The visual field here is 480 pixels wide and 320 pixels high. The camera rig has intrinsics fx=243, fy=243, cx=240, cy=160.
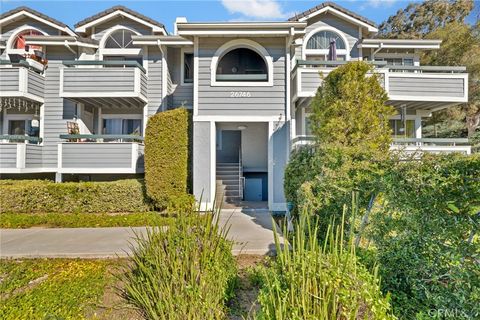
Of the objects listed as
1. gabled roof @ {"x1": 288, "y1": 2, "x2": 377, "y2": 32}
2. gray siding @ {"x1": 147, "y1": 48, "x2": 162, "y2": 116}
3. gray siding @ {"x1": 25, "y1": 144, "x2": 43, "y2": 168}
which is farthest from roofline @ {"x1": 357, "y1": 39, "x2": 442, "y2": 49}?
gray siding @ {"x1": 25, "y1": 144, "x2": 43, "y2": 168}

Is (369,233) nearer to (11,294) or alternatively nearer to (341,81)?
(341,81)

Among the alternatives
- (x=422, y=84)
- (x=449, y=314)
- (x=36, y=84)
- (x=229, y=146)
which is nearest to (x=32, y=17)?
(x=36, y=84)

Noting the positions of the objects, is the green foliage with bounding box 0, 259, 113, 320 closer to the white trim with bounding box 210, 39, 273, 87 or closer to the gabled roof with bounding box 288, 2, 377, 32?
the white trim with bounding box 210, 39, 273, 87

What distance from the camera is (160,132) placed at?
827cm

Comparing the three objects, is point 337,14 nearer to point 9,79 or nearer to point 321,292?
point 321,292

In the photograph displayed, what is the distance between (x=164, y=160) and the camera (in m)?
8.25

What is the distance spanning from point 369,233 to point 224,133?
1049cm

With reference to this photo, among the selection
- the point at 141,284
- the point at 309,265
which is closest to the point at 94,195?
the point at 141,284

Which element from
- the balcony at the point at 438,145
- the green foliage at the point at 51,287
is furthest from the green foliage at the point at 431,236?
the balcony at the point at 438,145

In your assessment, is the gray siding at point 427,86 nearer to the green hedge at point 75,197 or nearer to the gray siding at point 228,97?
the gray siding at point 228,97

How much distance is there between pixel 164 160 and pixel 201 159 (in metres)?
1.25

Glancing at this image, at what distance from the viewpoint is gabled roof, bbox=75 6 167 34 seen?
34.7 feet

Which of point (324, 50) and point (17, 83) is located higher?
point (324, 50)

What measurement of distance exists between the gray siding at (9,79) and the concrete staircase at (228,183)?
8.42 m
